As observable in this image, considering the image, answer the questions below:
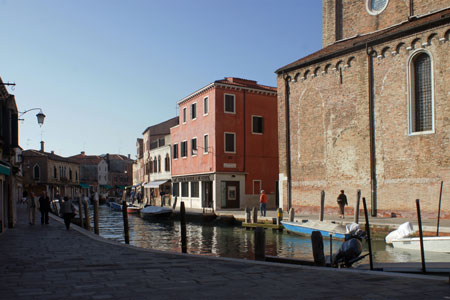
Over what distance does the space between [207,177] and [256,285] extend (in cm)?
2340

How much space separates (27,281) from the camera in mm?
6035

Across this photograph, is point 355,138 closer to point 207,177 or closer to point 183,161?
point 207,177

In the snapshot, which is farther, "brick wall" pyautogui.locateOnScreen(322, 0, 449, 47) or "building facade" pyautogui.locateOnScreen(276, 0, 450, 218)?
"brick wall" pyautogui.locateOnScreen(322, 0, 449, 47)

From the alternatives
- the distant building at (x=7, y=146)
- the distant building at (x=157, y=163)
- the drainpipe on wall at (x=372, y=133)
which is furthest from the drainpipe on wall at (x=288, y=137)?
the distant building at (x=157, y=163)

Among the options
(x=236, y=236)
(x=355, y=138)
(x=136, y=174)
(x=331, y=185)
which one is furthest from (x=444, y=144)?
(x=136, y=174)

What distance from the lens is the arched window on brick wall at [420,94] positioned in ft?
55.7

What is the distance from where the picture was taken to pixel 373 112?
1872 centimetres

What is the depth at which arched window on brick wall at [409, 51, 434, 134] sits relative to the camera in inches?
668

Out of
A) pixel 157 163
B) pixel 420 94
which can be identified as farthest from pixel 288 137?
pixel 157 163

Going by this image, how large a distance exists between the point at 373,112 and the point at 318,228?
5.90 meters

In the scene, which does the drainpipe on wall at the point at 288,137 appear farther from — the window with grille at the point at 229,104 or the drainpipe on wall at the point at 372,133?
the window with grille at the point at 229,104

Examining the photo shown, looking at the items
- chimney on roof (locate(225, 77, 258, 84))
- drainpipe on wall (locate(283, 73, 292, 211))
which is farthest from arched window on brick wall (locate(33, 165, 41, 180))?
drainpipe on wall (locate(283, 73, 292, 211))

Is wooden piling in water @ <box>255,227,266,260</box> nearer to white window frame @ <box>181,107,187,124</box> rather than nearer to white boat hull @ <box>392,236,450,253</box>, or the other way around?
white boat hull @ <box>392,236,450,253</box>

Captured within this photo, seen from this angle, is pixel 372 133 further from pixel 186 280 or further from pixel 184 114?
pixel 184 114
